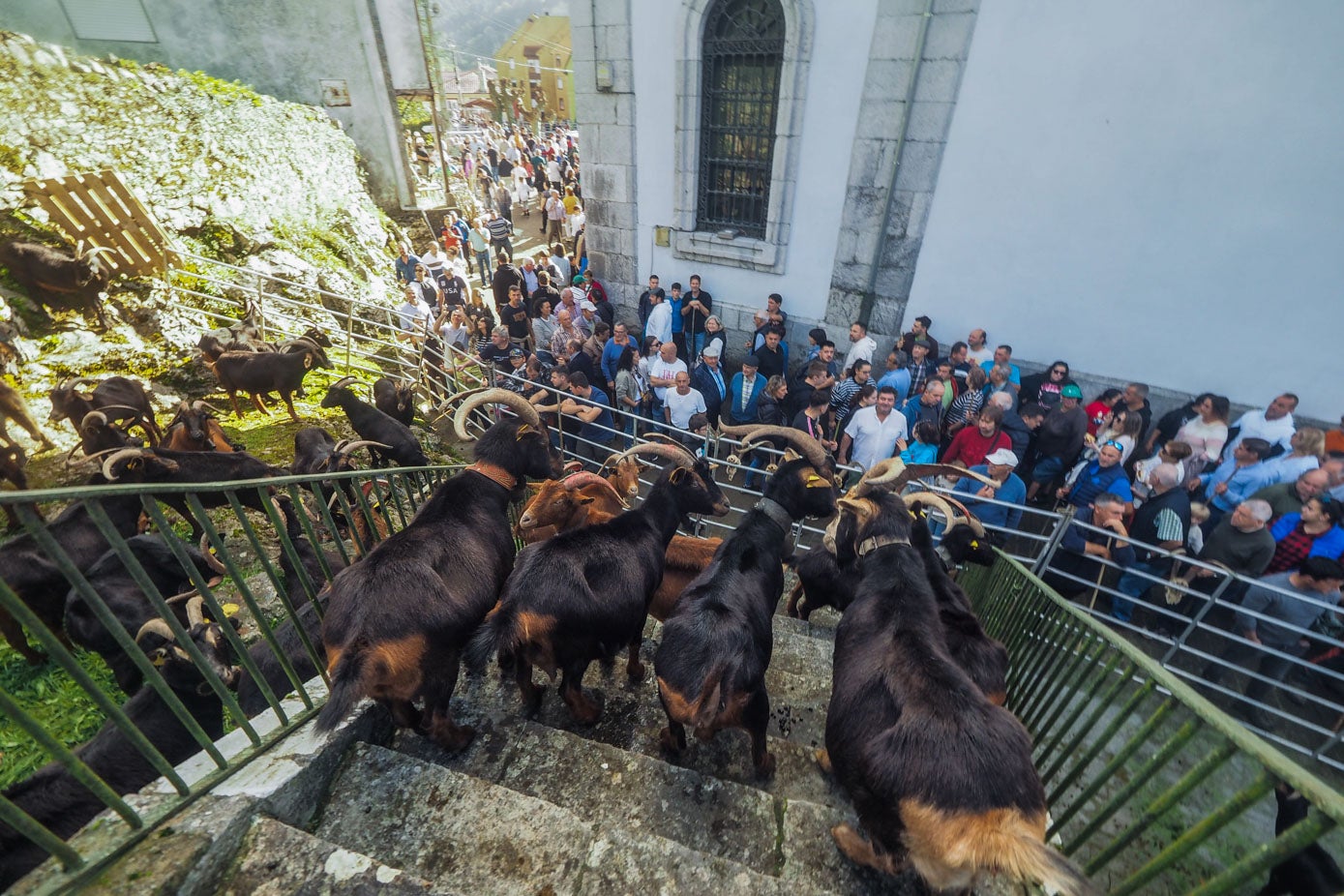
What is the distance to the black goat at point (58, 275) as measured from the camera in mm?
8180

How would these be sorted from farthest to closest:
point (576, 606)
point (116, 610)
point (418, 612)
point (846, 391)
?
point (846, 391)
point (116, 610)
point (576, 606)
point (418, 612)

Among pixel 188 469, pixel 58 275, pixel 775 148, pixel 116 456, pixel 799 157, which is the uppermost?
pixel 775 148

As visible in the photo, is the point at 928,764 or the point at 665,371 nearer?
the point at 928,764

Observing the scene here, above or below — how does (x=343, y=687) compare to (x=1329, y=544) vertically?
above

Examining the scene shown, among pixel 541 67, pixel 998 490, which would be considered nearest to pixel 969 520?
pixel 998 490

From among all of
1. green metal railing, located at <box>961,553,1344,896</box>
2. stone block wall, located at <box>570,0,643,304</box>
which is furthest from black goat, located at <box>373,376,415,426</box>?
green metal railing, located at <box>961,553,1344,896</box>

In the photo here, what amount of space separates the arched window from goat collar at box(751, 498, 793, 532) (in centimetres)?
691

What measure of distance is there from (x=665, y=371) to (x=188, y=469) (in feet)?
17.1

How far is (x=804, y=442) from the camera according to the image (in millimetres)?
4723

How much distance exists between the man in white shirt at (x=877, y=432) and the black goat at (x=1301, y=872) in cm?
391

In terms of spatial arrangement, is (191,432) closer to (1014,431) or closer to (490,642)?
(490,642)

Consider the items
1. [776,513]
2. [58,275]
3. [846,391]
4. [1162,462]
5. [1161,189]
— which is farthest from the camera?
[58,275]

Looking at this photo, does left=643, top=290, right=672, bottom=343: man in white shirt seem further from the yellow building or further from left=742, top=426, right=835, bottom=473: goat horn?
the yellow building

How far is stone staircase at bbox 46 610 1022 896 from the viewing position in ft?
6.61
